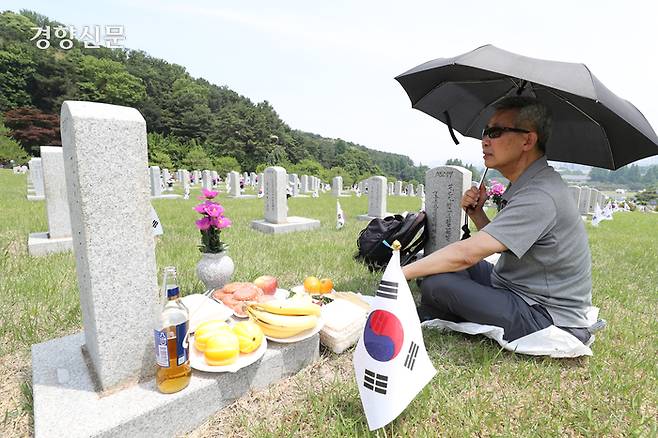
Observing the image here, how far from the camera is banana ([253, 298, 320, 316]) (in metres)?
2.24

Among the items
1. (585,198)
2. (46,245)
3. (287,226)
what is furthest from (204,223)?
(585,198)

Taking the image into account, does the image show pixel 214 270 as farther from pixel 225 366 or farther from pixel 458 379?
pixel 458 379

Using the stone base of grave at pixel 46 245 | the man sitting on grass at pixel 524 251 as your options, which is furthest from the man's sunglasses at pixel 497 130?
the stone base of grave at pixel 46 245

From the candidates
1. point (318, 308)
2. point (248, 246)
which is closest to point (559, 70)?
point (318, 308)

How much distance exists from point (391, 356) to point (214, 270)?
6.00ft

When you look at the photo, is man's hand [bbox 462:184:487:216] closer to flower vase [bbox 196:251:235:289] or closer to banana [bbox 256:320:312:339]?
banana [bbox 256:320:312:339]

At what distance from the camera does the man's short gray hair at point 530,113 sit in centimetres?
224

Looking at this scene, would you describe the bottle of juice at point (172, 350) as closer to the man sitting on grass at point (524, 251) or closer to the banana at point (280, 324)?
the banana at point (280, 324)

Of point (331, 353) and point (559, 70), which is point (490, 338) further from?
point (559, 70)

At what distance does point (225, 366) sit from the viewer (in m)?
1.80

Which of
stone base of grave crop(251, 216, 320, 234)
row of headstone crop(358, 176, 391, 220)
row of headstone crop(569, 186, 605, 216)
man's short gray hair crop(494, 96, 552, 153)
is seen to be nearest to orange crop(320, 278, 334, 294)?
man's short gray hair crop(494, 96, 552, 153)

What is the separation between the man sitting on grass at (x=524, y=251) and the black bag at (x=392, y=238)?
1676 mm

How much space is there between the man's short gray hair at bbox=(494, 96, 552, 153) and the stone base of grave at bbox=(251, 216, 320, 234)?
5418mm

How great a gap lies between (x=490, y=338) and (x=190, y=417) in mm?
2147
